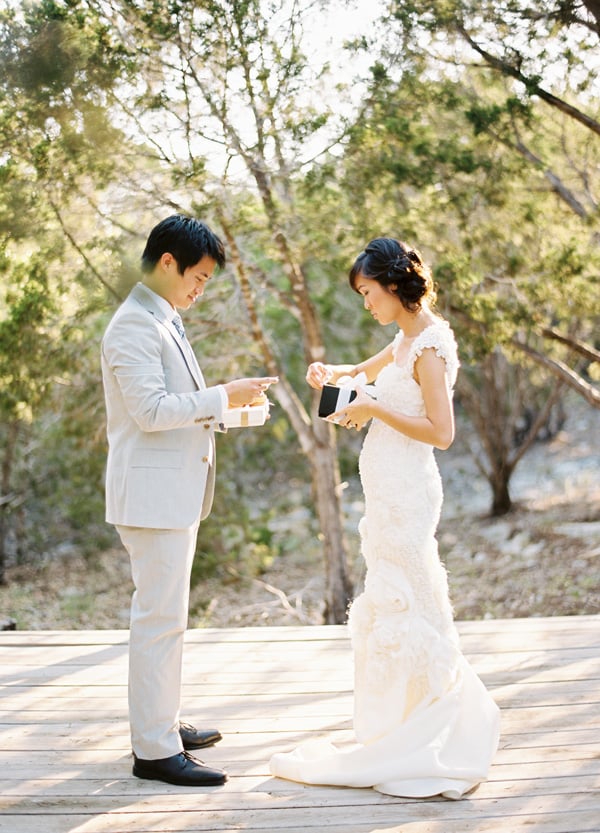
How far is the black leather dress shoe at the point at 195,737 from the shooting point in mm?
3043

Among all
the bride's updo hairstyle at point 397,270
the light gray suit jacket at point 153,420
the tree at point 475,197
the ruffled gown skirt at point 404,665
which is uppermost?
the tree at point 475,197

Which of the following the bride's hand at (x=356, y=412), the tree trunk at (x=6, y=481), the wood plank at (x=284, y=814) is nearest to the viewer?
the wood plank at (x=284, y=814)

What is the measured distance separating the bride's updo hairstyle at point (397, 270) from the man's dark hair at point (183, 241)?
42 centimetres

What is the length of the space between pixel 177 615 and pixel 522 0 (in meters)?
4.21

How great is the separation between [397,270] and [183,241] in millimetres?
603

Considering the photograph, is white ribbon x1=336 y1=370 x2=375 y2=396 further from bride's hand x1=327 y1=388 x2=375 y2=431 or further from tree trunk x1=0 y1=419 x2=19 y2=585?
tree trunk x1=0 y1=419 x2=19 y2=585

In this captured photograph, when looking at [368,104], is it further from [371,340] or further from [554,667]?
[371,340]

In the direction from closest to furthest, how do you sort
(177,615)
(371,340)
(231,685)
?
1. (177,615)
2. (231,685)
3. (371,340)

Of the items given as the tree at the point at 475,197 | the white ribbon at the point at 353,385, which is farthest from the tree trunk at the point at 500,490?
the white ribbon at the point at 353,385

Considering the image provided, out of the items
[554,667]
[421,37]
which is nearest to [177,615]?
[554,667]

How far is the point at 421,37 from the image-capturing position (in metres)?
5.54

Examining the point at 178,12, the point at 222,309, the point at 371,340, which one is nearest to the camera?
the point at 178,12

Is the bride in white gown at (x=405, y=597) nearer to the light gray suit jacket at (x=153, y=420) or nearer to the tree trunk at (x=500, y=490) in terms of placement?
the light gray suit jacket at (x=153, y=420)

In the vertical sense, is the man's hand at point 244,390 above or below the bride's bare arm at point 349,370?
below
